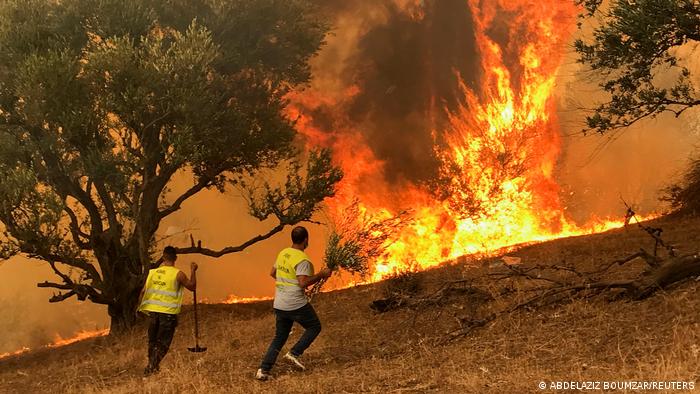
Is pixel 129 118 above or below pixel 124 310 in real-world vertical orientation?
above

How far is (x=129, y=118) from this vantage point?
18.4m

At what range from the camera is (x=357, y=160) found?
3347 cm

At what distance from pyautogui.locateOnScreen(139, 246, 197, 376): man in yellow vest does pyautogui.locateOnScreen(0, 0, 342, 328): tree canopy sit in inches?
324

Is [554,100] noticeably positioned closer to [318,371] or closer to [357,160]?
[357,160]

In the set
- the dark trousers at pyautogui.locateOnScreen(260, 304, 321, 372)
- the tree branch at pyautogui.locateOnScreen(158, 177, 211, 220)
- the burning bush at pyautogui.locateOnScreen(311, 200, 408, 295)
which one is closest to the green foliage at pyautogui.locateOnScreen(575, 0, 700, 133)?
the burning bush at pyautogui.locateOnScreen(311, 200, 408, 295)

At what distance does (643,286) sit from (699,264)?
1.15m

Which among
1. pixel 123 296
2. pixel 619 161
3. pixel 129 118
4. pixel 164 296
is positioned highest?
pixel 619 161

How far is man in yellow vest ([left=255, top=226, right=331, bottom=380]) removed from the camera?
9.67 meters

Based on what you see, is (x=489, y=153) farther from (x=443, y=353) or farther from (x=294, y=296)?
(x=294, y=296)

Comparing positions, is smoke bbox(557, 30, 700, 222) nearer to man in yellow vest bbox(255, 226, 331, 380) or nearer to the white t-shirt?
man in yellow vest bbox(255, 226, 331, 380)

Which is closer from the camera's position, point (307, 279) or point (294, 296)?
point (307, 279)

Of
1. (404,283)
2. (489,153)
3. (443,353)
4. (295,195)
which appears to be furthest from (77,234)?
(489,153)

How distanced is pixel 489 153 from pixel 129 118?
18.2 metres

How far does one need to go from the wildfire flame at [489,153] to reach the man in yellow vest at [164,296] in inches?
731
